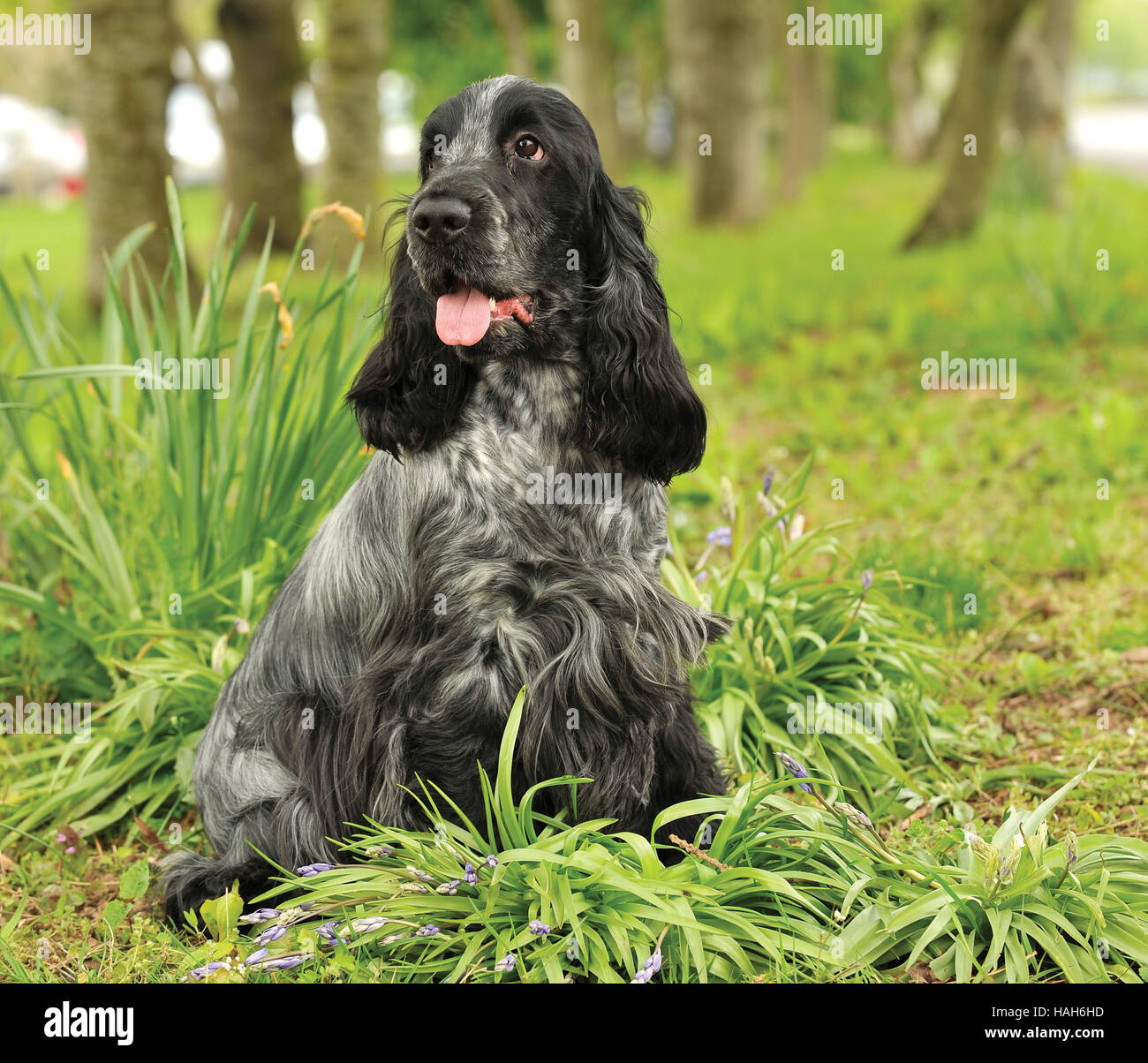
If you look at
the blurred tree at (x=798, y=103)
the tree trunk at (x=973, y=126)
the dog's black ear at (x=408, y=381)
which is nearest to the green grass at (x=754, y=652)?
the dog's black ear at (x=408, y=381)

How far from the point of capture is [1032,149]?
11164 millimetres

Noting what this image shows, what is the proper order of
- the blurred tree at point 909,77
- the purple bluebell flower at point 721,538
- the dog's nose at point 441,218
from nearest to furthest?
the dog's nose at point 441,218 < the purple bluebell flower at point 721,538 < the blurred tree at point 909,77

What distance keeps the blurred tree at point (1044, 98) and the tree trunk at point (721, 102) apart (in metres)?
3.06

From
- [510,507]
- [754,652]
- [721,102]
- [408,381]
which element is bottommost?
[754,652]

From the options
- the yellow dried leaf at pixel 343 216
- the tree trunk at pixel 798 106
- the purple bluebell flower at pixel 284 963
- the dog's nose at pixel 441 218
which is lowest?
the purple bluebell flower at pixel 284 963

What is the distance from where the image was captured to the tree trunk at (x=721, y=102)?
45.3 feet

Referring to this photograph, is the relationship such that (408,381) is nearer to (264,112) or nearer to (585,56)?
(264,112)

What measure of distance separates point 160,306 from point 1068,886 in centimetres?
363

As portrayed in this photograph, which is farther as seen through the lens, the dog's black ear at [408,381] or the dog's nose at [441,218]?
the dog's black ear at [408,381]

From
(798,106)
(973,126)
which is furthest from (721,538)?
(798,106)

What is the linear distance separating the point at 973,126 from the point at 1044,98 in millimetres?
3470

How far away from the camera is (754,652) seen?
398 cm

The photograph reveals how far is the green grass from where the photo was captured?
2.83 meters

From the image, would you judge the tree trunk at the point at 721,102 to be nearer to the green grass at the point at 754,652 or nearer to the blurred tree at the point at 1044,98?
Result: the blurred tree at the point at 1044,98
